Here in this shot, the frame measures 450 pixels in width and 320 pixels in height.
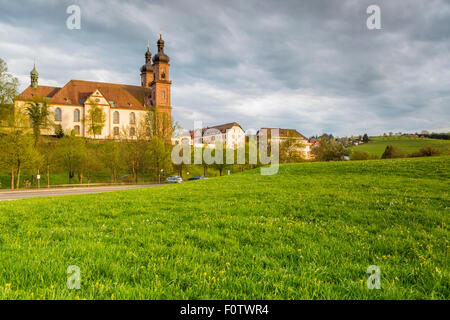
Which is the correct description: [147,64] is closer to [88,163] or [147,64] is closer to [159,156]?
[159,156]

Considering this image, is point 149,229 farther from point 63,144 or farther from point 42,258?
point 63,144

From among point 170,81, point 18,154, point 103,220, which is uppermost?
point 170,81

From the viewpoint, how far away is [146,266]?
13.8 ft

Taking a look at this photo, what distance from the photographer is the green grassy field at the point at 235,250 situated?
3.42m

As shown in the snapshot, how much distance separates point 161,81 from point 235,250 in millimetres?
87185

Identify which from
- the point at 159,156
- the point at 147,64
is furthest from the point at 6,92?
the point at 147,64

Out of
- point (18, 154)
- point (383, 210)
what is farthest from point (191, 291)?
point (18, 154)

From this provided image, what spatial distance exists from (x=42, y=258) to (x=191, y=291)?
289 cm

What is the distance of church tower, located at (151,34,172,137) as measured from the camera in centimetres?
8450

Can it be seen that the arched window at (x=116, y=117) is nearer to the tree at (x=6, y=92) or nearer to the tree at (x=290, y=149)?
the tree at (x=6, y=92)

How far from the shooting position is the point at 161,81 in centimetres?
8444

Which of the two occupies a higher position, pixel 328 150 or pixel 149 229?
pixel 328 150

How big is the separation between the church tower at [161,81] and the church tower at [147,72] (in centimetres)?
1423

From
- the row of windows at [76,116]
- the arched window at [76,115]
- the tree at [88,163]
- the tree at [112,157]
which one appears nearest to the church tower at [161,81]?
the row of windows at [76,116]
